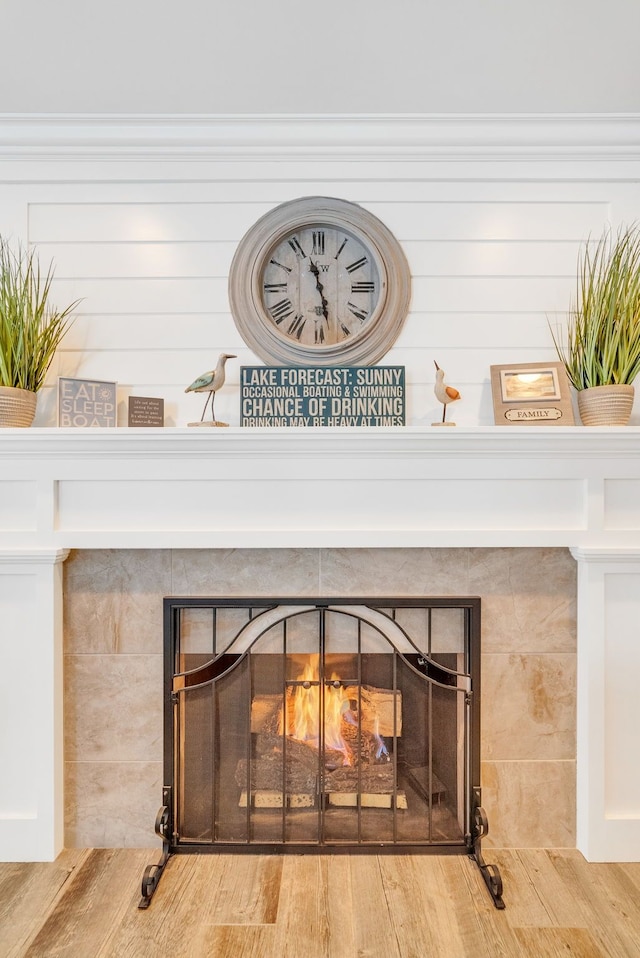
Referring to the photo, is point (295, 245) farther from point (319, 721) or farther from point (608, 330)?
point (319, 721)

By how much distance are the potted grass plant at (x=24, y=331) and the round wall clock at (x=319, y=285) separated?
587mm

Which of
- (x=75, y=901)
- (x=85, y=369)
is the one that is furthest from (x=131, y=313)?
(x=75, y=901)

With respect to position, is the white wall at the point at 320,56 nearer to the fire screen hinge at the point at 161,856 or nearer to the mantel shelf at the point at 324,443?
the mantel shelf at the point at 324,443

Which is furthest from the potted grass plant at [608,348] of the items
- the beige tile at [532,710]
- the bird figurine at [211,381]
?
the bird figurine at [211,381]

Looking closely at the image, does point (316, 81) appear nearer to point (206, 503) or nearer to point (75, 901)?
point (206, 503)

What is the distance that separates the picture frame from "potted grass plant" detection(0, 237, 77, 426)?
1.40m

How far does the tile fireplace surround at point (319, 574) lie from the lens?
1.79 meters

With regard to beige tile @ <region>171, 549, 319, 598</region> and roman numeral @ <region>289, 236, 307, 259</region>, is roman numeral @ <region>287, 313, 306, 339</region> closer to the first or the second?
roman numeral @ <region>289, 236, 307, 259</region>

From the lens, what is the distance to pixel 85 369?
6.45 feet

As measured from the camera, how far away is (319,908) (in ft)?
5.43

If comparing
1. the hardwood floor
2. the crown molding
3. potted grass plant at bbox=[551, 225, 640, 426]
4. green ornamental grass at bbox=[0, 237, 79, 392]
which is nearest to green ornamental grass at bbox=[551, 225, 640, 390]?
potted grass plant at bbox=[551, 225, 640, 426]

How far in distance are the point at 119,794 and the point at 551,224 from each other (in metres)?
2.30

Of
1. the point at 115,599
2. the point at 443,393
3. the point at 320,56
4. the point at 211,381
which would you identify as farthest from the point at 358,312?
the point at 115,599

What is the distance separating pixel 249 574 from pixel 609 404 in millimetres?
1223
